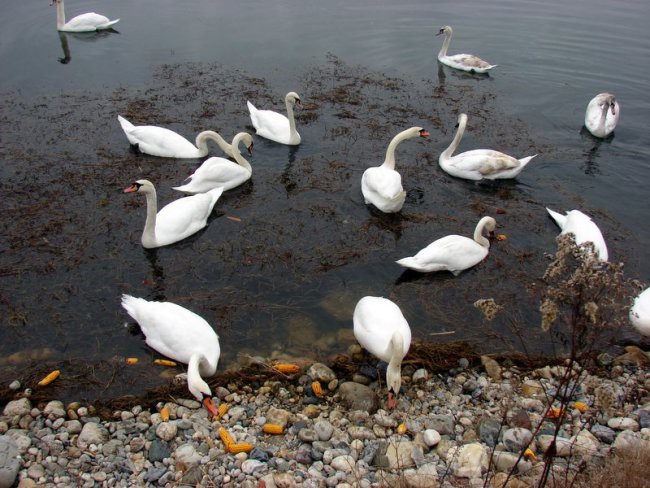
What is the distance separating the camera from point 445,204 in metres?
10.8

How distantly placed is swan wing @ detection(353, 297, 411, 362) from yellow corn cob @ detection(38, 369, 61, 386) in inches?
151

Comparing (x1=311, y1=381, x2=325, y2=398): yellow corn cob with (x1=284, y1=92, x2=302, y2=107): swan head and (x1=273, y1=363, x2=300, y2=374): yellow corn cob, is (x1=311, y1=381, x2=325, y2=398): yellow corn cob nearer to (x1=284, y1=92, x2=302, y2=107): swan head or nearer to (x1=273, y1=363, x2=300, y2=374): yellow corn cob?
(x1=273, y1=363, x2=300, y2=374): yellow corn cob

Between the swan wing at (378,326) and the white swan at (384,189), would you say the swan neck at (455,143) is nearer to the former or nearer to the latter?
the white swan at (384,189)

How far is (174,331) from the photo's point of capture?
7043 mm

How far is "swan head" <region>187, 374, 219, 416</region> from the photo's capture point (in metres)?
6.39

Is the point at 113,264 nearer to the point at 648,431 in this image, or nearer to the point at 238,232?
the point at 238,232

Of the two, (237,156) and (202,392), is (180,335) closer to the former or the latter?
(202,392)

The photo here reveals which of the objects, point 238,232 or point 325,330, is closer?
point 325,330

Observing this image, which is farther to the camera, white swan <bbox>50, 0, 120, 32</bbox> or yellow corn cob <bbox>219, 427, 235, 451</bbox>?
white swan <bbox>50, 0, 120, 32</bbox>

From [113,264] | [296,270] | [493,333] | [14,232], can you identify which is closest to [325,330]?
[296,270]

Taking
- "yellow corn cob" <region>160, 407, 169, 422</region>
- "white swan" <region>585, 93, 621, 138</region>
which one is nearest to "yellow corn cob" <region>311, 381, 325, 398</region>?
"yellow corn cob" <region>160, 407, 169, 422</region>

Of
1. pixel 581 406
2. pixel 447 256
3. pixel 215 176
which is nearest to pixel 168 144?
pixel 215 176

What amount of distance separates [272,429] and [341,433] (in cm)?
77

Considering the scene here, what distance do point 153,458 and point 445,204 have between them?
715cm
